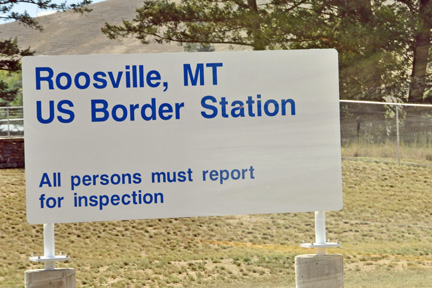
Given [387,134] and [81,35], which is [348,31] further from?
[81,35]

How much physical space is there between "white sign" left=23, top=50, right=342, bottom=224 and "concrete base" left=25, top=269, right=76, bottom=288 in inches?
16.3

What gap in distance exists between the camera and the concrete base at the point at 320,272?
7008 millimetres

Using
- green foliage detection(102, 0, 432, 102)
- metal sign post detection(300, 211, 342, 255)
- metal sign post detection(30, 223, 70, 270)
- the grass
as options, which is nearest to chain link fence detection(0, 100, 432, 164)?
the grass

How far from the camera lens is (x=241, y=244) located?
17.3 metres

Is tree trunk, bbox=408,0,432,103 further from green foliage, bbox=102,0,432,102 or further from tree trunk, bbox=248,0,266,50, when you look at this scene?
tree trunk, bbox=248,0,266,50

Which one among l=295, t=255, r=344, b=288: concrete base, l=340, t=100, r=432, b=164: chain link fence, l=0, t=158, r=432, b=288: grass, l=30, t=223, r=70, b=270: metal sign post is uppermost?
l=340, t=100, r=432, b=164: chain link fence

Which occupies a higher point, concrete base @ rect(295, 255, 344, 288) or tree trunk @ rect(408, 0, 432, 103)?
tree trunk @ rect(408, 0, 432, 103)

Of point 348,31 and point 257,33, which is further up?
point 257,33

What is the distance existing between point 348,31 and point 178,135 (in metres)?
22.0

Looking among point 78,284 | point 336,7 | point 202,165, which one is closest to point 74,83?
point 202,165

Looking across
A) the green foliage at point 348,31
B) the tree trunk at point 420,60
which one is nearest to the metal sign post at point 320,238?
the green foliage at point 348,31

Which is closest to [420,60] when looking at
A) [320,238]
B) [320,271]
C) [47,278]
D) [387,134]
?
[387,134]

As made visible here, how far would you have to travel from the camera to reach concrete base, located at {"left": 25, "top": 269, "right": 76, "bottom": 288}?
264 inches

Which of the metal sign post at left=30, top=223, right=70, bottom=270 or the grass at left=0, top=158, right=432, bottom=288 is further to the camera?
the grass at left=0, top=158, right=432, bottom=288
